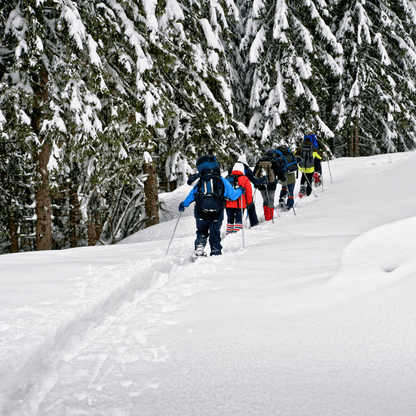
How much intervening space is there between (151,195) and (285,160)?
407 cm

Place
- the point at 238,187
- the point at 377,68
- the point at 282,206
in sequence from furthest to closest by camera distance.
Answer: the point at 377,68
the point at 282,206
the point at 238,187

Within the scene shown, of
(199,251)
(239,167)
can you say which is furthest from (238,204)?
(199,251)

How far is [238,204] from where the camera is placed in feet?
24.9

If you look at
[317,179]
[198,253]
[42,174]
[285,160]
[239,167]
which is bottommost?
[198,253]

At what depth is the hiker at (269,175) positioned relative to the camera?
29.0 ft

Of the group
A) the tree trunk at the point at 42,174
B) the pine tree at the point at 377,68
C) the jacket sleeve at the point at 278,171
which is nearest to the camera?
the tree trunk at the point at 42,174

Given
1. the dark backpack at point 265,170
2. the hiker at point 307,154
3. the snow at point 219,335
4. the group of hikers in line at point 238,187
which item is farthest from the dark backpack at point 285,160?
the snow at point 219,335

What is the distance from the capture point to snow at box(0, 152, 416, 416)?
1.77 meters

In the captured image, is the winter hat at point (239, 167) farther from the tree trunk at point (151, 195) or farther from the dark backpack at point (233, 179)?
the tree trunk at point (151, 195)

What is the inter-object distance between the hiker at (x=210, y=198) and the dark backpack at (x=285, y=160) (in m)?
3.68

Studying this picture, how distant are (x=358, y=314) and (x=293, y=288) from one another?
95 cm

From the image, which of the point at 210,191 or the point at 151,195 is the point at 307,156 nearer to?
the point at 151,195

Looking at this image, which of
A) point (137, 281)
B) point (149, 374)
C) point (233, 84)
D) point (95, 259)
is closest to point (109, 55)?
point (95, 259)

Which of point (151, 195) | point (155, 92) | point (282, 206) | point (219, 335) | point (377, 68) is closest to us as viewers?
point (219, 335)
